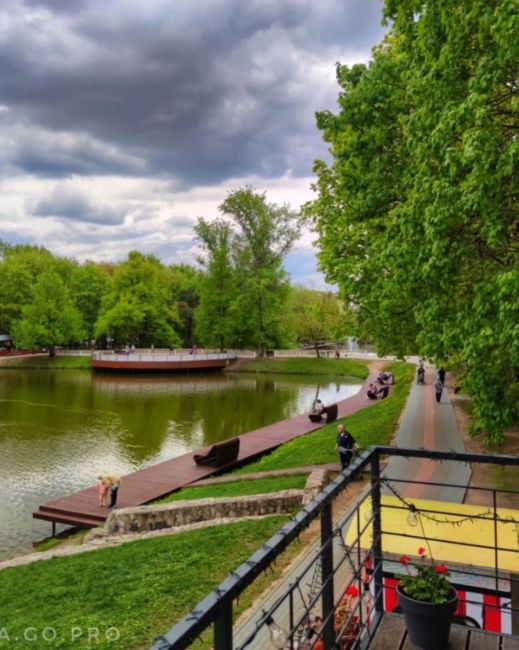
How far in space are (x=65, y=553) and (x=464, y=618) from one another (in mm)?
7812

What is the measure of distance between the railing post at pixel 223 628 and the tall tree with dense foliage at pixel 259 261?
182ft

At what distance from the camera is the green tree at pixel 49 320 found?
62938mm

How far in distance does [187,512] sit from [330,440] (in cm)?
806

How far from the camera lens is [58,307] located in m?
65.9

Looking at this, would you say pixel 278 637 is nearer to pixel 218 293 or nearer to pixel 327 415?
pixel 327 415

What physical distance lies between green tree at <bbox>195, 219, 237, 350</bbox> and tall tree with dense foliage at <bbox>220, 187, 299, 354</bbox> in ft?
2.99

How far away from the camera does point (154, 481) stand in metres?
17.2

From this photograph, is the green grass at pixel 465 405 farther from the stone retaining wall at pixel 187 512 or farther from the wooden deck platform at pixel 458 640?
the wooden deck platform at pixel 458 640

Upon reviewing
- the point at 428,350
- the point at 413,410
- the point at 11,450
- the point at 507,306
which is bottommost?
the point at 11,450

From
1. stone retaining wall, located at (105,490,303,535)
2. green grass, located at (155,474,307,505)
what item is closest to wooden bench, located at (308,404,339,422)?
green grass, located at (155,474,307,505)

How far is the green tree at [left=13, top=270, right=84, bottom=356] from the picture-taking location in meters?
62.9

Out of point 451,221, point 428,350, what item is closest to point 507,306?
point 451,221

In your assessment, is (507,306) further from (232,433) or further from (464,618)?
(232,433)

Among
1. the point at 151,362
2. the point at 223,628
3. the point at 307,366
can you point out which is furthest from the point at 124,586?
the point at 307,366
